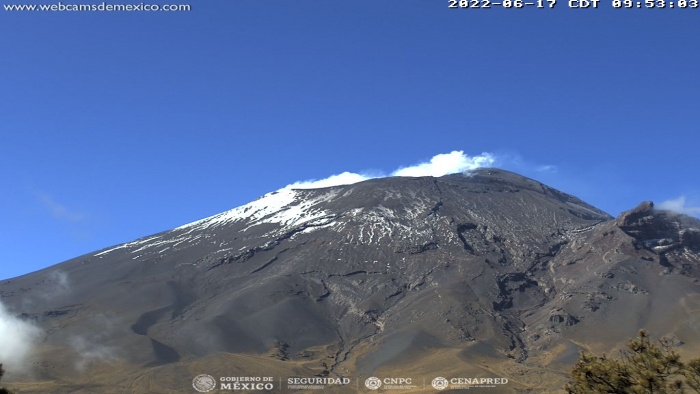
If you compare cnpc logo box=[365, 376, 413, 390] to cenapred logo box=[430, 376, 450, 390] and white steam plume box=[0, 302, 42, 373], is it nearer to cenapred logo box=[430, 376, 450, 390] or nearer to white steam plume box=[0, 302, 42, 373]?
cenapred logo box=[430, 376, 450, 390]

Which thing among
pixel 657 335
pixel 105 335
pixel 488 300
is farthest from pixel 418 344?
pixel 105 335

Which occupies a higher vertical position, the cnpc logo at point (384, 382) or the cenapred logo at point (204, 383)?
the cenapred logo at point (204, 383)

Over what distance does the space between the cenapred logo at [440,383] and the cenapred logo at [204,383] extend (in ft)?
142

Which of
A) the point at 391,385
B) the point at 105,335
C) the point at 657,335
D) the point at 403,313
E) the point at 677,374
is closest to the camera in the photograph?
the point at 677,374

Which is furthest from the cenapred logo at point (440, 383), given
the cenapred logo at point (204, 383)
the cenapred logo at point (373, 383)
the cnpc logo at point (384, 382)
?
the cenapred logo at point (204, 383)

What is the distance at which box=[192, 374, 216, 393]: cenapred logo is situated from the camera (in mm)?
138875

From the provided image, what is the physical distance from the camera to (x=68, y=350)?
16150cm

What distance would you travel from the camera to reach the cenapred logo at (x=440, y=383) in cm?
13375

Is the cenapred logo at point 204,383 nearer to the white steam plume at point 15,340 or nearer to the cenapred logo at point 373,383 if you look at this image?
the cenapred logo at point 373,383

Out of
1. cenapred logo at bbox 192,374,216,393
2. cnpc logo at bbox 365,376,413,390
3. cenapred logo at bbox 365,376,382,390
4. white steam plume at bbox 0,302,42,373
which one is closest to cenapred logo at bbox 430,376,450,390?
cnpc logo at bbox 365,376,413,390

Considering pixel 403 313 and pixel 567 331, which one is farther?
pixel 403 313

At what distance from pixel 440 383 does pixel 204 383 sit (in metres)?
46.5

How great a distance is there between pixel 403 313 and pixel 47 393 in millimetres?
88878

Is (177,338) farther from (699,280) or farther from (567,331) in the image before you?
(699,280)
